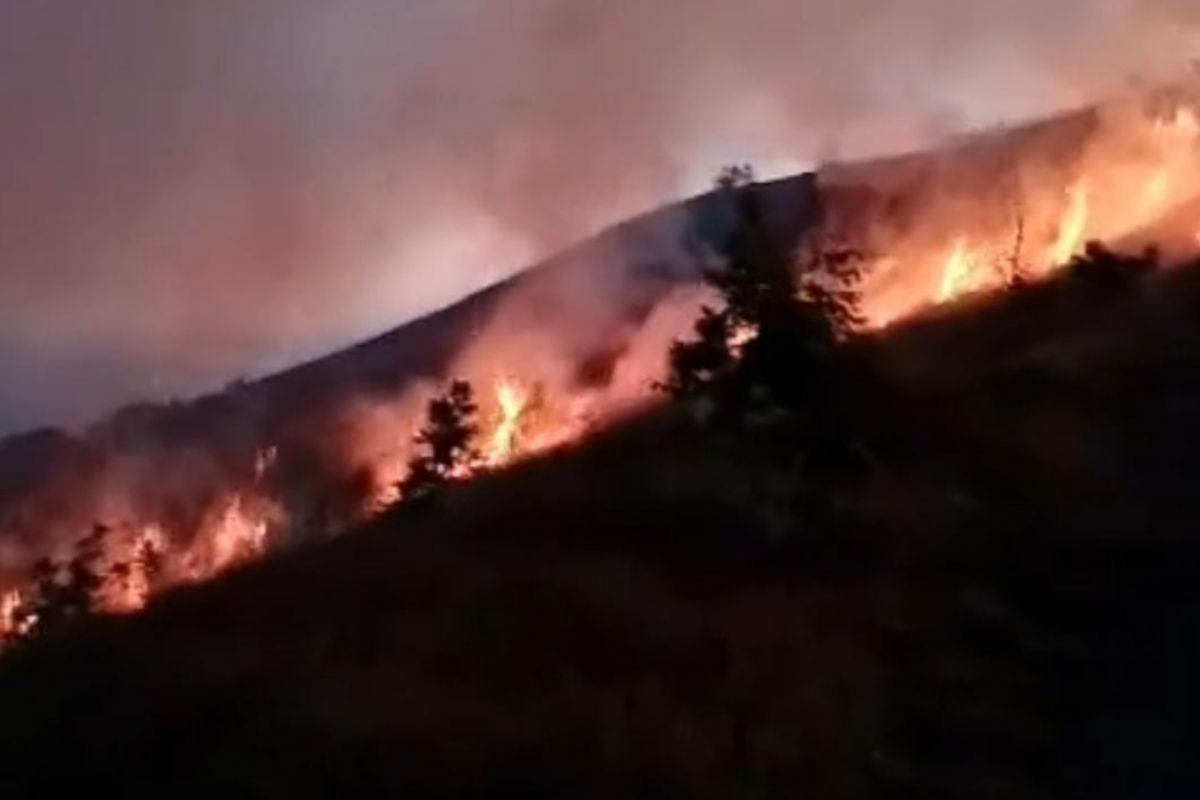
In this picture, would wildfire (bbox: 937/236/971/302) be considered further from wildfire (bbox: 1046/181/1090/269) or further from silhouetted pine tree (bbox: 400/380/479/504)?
silhouetted pine tree (bbox: 400/380/479/504)

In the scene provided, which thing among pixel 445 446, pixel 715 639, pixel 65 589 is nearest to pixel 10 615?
pixel 65 589

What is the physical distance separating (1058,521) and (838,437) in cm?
264

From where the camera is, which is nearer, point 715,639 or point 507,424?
point 715,639

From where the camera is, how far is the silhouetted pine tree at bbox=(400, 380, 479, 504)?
24.3 m

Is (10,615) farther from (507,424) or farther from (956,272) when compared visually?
(956,272)

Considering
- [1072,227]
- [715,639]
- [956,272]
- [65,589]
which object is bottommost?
[715,639]

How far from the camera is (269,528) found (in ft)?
110

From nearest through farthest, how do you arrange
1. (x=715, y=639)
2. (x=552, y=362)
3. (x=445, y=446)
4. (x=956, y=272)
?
(x=715, y=639) → (x=445, y=446) → (x=956, y=272) → (x=552, y=362)

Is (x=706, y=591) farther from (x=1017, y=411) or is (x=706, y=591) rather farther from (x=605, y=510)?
(x=1017, y=411)

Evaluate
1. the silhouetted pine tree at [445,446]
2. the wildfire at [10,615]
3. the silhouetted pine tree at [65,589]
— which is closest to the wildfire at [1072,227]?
the silhouetted pine tree at [445,446]

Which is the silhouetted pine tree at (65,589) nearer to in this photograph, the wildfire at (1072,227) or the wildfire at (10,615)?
the wildfire at (10,615)

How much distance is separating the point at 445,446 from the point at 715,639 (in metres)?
11.3

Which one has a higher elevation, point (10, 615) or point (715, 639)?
point (10, 615)

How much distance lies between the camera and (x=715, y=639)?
13875 millimetres
